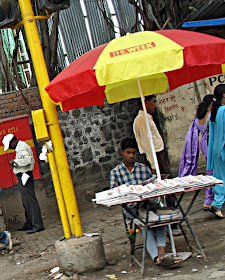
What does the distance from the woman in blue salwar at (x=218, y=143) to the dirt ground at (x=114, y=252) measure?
0.39 metres

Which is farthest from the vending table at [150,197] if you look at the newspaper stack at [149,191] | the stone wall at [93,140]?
the stone wall at [93,140]

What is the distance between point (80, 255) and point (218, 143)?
255 cm

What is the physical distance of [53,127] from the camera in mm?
5773

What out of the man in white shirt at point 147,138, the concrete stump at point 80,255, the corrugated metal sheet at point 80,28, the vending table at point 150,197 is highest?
the corrugated metal sheet at point 80,28

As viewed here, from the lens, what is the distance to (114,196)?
5.02m

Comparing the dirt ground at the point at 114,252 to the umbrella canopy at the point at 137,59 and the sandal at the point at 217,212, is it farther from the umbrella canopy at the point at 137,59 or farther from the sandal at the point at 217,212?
the umbrella canopy at the point at 137,59

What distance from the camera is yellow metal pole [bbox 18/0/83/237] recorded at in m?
5.76

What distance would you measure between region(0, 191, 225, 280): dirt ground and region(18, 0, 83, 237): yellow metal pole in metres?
0.69

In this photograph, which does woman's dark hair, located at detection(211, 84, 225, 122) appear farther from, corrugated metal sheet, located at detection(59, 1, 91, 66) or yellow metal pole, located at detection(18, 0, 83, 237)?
corrugated metal sheet, located at detection(59, 1, 91, 66)

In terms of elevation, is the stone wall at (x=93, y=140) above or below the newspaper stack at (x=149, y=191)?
above

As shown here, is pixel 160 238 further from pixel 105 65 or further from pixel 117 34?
pixel 117 34

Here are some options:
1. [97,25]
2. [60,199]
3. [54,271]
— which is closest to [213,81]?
[97,25]

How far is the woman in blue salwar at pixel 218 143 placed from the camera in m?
6.75

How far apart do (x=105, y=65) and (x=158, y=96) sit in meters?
6.61
